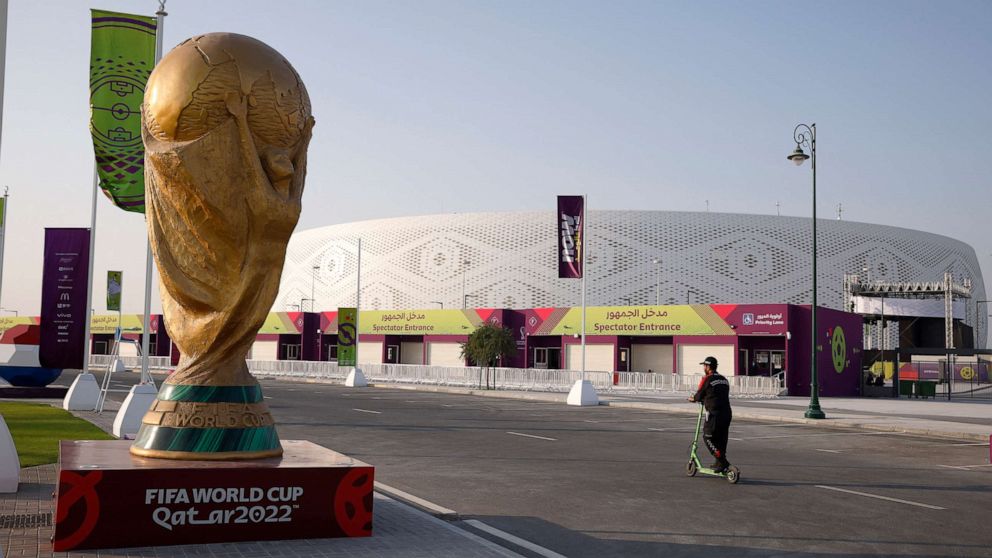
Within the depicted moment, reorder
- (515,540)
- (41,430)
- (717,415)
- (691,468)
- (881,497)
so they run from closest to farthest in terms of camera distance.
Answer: (515,540) → (881,497) → (717,415) → (691,468) → (41,430)

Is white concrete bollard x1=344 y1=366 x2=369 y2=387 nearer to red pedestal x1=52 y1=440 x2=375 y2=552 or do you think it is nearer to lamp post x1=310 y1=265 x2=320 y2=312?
red pedestal x1=52 y1=440 x2=375 y2=552

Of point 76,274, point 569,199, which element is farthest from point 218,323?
point 569,199

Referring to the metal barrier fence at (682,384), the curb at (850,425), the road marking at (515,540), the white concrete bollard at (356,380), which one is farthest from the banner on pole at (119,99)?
the metal barrier fence at (682,384)

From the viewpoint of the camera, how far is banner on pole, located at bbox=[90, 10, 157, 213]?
49.4 feet

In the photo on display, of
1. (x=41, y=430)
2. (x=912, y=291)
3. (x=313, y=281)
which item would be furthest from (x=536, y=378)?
(x=313, y=281)

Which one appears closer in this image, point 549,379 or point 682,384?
point 682,384

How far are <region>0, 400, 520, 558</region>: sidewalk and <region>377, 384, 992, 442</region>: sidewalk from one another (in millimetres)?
15452

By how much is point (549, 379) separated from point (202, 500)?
31922 millimetres

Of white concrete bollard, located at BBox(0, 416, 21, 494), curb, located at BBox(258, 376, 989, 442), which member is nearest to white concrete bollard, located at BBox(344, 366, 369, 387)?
curb, located at BBox(258, 376, 989, 442)

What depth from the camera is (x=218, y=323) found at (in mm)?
7160

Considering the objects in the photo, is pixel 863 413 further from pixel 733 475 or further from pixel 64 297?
pixel 64 297

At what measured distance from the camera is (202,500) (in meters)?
6.23

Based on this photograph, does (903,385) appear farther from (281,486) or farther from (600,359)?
(281,486)

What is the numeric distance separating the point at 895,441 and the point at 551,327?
29.2 metres
